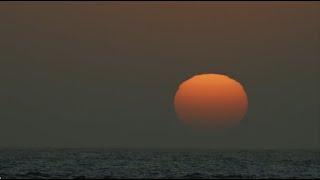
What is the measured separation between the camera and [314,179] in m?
95.1

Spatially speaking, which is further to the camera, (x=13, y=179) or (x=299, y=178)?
(x=299, y=178)

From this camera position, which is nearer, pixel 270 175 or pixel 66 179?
pixel 66 179

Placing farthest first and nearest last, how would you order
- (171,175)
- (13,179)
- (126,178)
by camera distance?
(171,175), (126,178), (13,179)

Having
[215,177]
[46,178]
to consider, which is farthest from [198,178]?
[46,178]

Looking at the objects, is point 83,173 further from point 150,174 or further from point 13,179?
point 13,179

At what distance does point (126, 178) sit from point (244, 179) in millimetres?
12821

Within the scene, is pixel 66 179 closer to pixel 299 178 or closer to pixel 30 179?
pixel 30 179

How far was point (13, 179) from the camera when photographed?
8644 centimetres

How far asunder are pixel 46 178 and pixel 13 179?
18.1ft

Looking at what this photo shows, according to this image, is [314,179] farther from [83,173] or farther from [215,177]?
[83,173]

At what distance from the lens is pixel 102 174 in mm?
101500

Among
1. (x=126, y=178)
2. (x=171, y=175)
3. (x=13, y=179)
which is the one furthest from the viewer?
(x=171, y=175)

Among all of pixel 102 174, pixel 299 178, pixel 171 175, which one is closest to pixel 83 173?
pixel 102 174

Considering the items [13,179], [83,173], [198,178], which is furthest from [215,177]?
[13,179]
